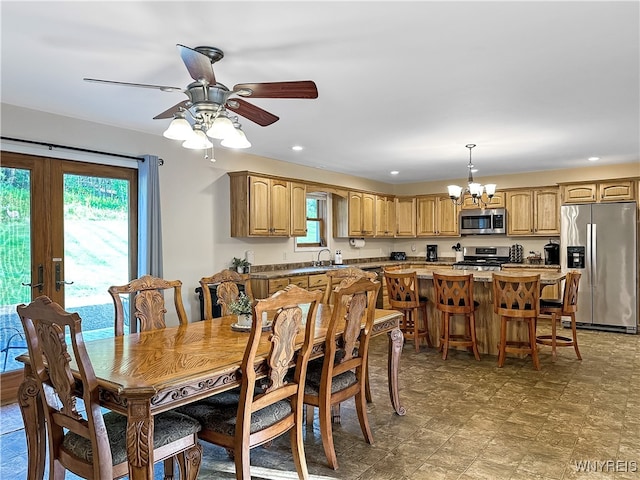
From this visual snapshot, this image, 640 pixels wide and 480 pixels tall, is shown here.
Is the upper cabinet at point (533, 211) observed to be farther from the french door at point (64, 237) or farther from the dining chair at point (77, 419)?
the dining chair at point (77, 419)

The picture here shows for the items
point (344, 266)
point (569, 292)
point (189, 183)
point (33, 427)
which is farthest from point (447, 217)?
point (33, 427)

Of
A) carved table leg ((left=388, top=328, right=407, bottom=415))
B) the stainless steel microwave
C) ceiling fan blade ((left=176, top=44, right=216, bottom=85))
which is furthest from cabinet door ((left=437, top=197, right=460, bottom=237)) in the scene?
ceiling fan blade ((left=176, top=44, right=216, bottom=85))

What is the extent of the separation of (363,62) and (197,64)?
1202 mm

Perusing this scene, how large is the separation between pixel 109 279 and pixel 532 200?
21.3 ft

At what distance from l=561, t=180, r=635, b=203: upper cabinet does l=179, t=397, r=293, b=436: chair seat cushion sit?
6.15 metres

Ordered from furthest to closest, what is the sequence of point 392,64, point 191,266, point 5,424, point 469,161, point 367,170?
point 367,170, point 469,161, point 191,266, point 5,424, point 392,64

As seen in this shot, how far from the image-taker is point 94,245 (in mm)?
4398

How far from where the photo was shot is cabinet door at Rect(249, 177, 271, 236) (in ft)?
18.2

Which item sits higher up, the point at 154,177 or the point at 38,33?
the point at 38,33

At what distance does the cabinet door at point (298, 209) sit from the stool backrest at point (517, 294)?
274 centimetres

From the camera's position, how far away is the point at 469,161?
21.3 feet

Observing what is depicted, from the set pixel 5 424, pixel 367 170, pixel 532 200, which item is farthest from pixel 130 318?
pixel 532 200

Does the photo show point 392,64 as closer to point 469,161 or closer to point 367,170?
point 469,161

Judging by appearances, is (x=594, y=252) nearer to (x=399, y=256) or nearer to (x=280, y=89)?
(x=399, y=256)
